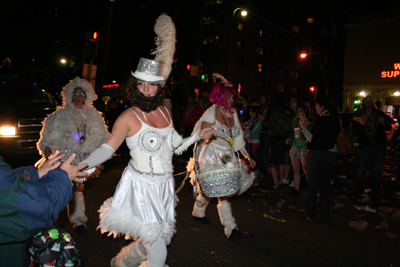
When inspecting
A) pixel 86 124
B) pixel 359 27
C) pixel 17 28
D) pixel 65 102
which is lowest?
pixel 86 124

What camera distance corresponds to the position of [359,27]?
87.3 ft

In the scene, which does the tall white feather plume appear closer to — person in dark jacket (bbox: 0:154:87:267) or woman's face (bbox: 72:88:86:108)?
person in dark jacket (bbox: 0:154:87:267)

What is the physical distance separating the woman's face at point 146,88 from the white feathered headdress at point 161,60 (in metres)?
0.04

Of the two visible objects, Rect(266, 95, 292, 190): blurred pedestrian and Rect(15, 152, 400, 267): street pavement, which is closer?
Rect(15, 152, 400, 267): street pavement

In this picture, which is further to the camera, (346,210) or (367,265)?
(346,210)

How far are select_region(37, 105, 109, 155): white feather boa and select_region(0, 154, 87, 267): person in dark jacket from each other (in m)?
2.44

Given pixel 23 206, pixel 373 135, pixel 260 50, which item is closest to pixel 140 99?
pixel 23 206

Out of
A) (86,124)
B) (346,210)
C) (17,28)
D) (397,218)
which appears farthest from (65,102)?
(17,28)

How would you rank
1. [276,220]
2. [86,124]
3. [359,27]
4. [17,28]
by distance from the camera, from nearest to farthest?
[86,124], [276,220], [17,28], [359,27]

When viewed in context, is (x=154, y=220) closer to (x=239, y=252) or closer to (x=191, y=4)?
(x=239, y=252)

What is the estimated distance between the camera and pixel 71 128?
3.86 m

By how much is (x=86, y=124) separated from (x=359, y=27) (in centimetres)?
2996

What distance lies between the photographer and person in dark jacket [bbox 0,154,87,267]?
1.32m

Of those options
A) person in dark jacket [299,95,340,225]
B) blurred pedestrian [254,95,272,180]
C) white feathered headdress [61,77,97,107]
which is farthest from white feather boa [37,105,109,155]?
blurred pedestrian [254,95,272,180]
